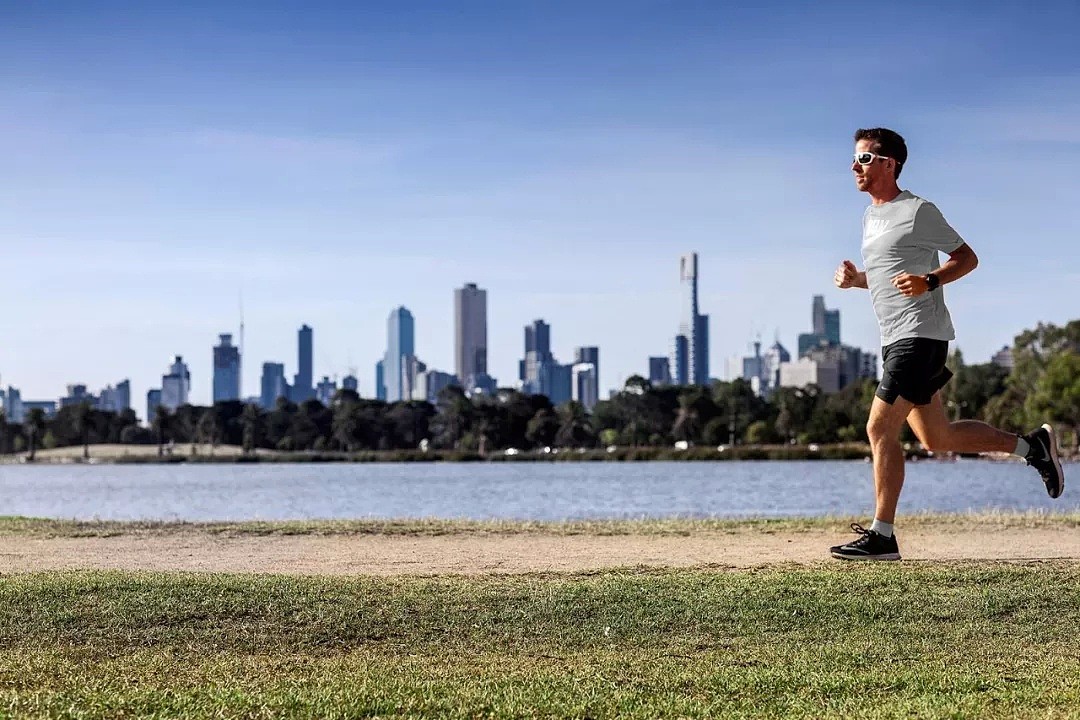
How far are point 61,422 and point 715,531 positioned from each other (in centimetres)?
17717

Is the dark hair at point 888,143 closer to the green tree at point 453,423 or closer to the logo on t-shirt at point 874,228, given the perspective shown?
the logo on t-shirt at point 874,228

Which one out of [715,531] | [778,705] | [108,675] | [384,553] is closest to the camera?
[778,705]

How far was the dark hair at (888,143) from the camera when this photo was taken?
1018cm

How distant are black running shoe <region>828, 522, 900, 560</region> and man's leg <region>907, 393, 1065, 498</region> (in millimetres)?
685

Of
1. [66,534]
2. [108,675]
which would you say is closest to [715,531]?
[66,534]

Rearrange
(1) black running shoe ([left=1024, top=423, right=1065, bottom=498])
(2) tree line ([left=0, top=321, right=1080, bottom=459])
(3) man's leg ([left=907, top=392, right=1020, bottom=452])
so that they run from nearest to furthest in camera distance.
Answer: (3) man's leg ([left=907, top=392, right=1020, bottom=452]) → (1) black running shoe ([left=1024, top=423, right=1065, bottom=498]) → (2) tree line ([left=0, top=321, right=1080, bottom=459])

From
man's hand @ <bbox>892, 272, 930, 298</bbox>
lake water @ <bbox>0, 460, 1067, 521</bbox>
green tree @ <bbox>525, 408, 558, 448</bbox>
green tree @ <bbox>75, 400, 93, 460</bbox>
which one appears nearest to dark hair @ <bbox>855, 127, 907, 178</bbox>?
man's hand @ <bbox>892, 272, 930, 298</bbox>

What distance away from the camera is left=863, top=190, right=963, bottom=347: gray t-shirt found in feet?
32.2

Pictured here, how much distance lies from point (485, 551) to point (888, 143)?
14.3 ft

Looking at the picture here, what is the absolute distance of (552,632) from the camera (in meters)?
8.20

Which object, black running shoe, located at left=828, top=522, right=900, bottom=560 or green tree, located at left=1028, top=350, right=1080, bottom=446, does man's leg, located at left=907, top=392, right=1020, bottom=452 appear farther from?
green tree, located at left=1028, top=350, right=1080, bottom=446

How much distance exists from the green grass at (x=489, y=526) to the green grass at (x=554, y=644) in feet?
12.7

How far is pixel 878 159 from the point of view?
1016 centimetres

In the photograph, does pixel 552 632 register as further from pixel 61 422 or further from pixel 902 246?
pixel 61 422
